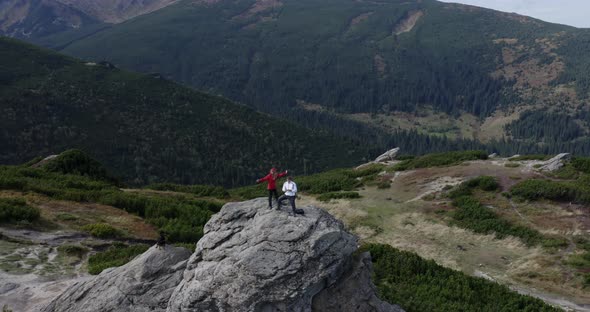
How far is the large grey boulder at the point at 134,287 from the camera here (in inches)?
599

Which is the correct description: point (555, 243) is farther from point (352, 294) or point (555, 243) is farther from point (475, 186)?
point (352, 294)

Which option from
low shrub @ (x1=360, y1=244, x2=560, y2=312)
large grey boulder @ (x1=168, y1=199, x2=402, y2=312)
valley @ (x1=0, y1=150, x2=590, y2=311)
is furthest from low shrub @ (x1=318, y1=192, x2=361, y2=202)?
large grey boulder @ (x1=168, y1=199, x2=402, y2=312)

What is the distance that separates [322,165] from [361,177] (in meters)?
83.3

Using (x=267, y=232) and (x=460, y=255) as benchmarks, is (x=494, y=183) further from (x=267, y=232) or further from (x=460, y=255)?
(x=267, y=232)

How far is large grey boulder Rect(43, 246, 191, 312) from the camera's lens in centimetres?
1520

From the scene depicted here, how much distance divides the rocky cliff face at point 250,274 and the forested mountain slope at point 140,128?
97.5 meters

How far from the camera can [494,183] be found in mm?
44375

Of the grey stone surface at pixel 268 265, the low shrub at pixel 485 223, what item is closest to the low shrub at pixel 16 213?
the grey stone surface at pixel 268 265

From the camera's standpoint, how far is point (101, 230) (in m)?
27.7

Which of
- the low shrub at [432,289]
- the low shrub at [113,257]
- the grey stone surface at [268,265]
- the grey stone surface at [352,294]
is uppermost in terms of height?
the grey stone surface at [268,265]

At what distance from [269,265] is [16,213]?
23.4m

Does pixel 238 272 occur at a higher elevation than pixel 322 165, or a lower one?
higher

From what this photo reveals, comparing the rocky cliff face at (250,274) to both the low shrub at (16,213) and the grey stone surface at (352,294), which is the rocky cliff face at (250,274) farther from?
the low shrub at (16,213)

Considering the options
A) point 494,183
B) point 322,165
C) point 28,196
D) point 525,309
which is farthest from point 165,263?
point 322,165
